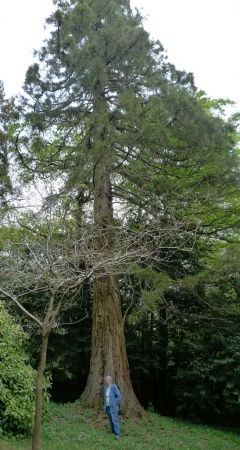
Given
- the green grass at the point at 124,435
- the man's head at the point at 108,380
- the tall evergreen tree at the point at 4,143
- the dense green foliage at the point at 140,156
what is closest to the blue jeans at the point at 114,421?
the green grass at the point at 124,435

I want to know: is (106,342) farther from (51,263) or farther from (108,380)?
(51,263)

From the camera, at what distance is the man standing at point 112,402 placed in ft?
24.9

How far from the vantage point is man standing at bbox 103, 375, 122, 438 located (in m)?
7.60

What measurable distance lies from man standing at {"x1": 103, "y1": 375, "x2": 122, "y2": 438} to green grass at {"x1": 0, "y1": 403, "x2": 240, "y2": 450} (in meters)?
→ 0.17

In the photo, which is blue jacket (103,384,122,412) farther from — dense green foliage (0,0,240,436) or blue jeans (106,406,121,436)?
dense green foliage (0,0,240,436)

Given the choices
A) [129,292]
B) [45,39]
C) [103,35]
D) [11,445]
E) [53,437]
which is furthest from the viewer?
[129,292]

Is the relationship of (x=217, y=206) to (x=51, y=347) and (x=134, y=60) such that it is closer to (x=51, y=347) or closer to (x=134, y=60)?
(x=134, y=60)

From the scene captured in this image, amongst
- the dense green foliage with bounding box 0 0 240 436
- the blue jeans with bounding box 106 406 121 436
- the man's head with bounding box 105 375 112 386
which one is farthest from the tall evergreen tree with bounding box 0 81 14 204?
the blue jeans with bounding box 106 406 121 436

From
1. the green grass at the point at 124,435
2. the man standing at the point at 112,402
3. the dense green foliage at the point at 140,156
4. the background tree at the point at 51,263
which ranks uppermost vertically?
the dense green foliage at the point at 140,156

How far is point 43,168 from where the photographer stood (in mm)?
9500

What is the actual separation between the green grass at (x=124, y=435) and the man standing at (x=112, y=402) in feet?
0.57

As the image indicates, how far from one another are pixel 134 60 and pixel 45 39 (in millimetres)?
2135

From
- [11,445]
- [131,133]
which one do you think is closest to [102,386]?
[11,445]

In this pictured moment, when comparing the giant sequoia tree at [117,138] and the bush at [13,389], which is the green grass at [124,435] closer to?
the bush at [13,389]
